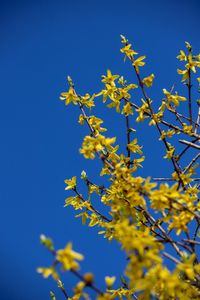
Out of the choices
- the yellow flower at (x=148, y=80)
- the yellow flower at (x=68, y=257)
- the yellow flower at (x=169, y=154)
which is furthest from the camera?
the yellow flower at (x=148, y=80)

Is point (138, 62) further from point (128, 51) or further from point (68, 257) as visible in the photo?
point (68, 257)

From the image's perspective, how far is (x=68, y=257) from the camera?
2.07 m

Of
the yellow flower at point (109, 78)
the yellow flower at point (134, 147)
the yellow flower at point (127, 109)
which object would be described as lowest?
the yellow flower at point (134, 147)

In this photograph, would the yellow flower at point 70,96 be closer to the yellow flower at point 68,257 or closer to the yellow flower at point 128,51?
the yellow flower at point 128,51

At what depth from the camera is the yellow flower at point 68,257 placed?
205 centimetres

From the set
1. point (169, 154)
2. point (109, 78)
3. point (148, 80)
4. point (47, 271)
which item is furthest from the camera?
point (109, 78)

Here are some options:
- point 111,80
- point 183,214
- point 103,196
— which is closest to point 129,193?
point 183,214

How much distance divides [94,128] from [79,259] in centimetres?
199

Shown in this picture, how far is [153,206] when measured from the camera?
105 inches

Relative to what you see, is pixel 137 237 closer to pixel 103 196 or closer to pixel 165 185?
pixel 165 185

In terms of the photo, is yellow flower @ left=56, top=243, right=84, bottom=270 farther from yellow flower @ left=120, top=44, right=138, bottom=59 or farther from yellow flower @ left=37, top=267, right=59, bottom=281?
yellow flower @ left=120, top=44, right=138, bottom=59

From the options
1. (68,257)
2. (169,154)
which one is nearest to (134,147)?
(169,154)

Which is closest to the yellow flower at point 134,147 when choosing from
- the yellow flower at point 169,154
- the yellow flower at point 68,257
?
the yellow flower at point 169,154

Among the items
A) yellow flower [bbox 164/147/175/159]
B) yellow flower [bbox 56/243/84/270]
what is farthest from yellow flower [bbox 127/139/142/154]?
yellow flower [bbox 56/243/84/270]
